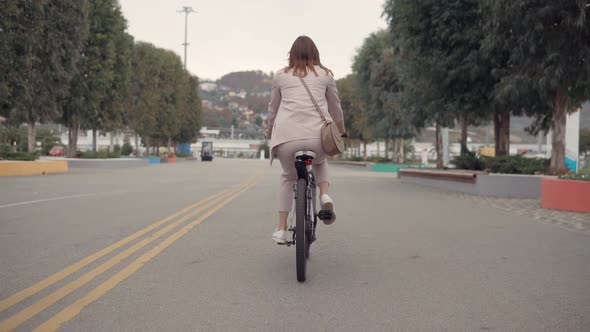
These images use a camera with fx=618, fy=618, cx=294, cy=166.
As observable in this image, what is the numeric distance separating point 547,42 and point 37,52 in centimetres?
2272

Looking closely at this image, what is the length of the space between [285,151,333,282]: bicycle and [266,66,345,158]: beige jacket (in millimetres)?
215

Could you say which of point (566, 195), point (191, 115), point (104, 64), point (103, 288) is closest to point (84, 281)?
point (103, 288)

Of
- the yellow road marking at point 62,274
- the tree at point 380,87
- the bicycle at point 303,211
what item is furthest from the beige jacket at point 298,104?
the tree at point 380,87

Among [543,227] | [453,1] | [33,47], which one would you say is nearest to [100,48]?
[33,47]

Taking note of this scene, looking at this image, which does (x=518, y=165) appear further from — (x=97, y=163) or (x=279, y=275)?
(x=97, y=163)

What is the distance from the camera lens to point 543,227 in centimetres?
979

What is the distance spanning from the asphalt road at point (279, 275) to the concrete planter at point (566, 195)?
3.02 meters

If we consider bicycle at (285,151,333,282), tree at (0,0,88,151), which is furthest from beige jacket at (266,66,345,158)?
tree at (0,0,88,151)

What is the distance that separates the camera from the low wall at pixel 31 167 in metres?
25.3

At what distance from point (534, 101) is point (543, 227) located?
1068 cm

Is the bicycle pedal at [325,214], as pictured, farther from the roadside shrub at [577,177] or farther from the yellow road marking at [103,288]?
the roadside shrub at [577,177]

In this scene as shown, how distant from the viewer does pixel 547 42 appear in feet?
46.5

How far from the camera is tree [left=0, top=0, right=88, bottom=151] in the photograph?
23.8 m

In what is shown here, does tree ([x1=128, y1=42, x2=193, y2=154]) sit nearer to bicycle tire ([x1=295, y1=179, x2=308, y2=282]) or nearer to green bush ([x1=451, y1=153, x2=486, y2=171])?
green bush ([x1=451, y1=153, x2=486, y2=171])
